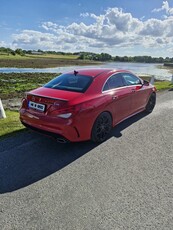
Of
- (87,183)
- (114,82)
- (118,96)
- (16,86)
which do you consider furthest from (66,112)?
(16,86)

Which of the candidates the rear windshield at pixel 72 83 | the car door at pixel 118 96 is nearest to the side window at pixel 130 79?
the car door at pixel 118 96

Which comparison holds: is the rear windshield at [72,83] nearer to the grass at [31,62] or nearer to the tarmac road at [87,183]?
the tarmac road at [87,183]

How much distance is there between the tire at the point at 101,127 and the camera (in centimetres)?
468

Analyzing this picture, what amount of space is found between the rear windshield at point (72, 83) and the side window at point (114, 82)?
45cm

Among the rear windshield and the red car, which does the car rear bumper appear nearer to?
the red car

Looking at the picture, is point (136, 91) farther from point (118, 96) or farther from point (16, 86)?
point (16, 86)

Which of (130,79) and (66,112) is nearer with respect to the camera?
(66,112)

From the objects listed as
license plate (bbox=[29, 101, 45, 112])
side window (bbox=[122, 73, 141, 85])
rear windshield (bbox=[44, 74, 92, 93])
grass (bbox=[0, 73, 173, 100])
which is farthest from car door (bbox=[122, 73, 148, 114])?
grass (bbox=[0, 73, 173, 100])

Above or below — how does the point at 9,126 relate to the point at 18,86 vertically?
above

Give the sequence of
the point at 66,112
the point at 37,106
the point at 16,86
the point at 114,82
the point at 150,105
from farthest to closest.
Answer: the point at 16,86, the point at 150,105, the point at 114,82, the point at 37,106, the point at 66,112

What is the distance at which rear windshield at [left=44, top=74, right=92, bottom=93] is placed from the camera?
4.79 m

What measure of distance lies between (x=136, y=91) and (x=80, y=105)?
8.32ft

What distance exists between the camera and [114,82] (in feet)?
18.0

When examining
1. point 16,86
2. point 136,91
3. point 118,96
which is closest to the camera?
point 118,96
